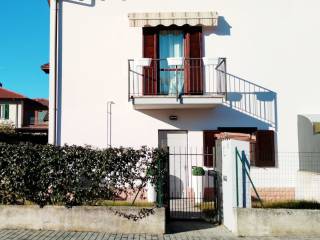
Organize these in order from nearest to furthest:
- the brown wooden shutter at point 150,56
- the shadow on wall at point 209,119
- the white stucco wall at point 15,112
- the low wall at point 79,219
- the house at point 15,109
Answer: the low wall at point 79,219, the brown wooden shutter at point 150,56, the shadow on wall at point 209,119, the house at point 15,109, the white stucco wall at point 15,112

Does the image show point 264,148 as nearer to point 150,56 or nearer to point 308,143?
point 308,143

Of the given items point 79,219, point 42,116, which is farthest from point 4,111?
point 79,219

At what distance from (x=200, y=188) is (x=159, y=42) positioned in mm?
6281

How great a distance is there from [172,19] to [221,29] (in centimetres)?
214

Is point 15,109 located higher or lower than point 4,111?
higher

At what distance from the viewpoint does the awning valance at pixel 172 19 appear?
1580cm

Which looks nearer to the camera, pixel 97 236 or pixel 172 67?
pixel 97 236

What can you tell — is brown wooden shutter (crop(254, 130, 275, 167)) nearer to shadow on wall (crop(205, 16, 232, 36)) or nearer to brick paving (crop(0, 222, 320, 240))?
shadow on wall (crop(205, 16, 232, 36))

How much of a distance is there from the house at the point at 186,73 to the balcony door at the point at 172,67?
1.6 inches

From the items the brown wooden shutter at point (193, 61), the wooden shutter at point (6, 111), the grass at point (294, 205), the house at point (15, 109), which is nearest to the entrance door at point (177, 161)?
the brown wooden shutter at point (193, 61)

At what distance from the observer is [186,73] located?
16031 mm

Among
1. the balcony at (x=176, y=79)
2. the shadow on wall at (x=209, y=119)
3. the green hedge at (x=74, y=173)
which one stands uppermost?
the balcony at (x=176, y=79)

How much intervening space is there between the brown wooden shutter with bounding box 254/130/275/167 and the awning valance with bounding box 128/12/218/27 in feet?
16.2

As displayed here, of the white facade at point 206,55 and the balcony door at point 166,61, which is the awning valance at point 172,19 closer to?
the white facade at point 206,55
